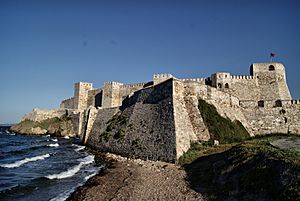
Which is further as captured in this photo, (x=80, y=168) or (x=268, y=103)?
(x=268, y=103)

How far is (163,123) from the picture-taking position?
2139cm

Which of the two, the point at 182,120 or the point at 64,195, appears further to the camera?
the point at 182,120

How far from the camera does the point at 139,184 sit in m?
14.5

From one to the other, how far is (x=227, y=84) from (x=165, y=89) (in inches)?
525

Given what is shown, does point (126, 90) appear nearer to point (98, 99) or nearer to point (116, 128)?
point (98, 99)

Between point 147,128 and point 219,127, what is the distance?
22.8 feet

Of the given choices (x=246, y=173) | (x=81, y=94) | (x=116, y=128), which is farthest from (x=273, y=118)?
(x=81, y=94)

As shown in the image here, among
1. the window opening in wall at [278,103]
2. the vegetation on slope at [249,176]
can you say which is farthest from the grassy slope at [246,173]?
the window opening in wall at [278,103]

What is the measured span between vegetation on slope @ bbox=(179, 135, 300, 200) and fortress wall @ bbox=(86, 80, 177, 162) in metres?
3.83

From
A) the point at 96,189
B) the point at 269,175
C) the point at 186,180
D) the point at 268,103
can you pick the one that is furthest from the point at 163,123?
the point at 268,103

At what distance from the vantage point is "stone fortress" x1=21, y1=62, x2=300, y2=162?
21016 mm

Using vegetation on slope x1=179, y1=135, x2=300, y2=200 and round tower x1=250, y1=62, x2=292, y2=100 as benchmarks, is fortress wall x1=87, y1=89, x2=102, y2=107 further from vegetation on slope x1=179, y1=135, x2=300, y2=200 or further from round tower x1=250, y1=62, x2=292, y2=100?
vegetation on slope x1=179, y1=135, x2=300, y2=200

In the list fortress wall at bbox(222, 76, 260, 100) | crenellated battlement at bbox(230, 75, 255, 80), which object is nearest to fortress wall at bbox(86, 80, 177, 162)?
fortress wall at bbox(222, 76, 260, 100)

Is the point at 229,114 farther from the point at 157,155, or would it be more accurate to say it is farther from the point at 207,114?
the point at 157,155
